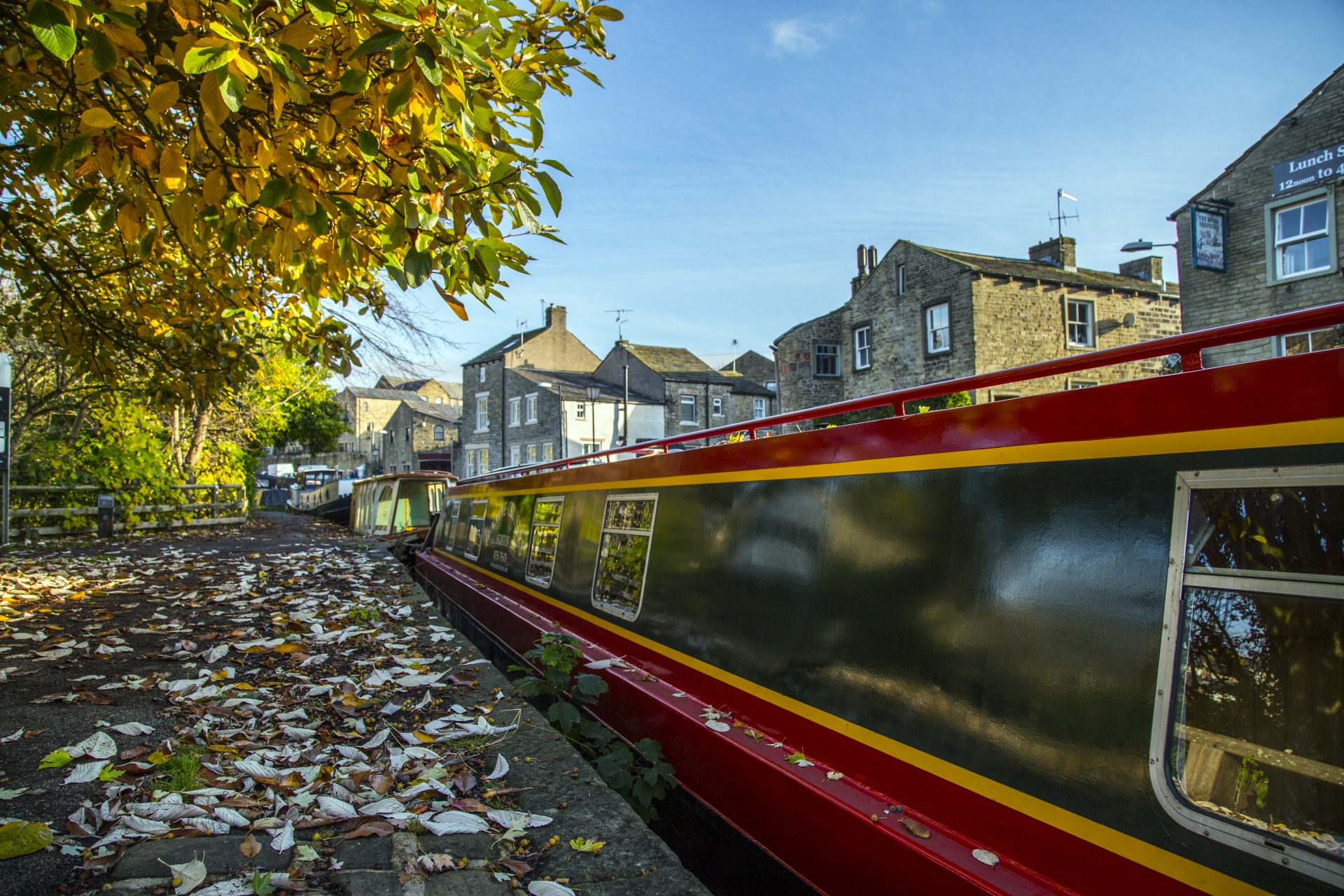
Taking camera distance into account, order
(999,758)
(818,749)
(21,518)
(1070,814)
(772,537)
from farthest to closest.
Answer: (21,518)
(772,537)
(818,749)
(999,758)
(1070,814)

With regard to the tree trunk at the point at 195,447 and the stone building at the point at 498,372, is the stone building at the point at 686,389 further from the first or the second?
the tree trunk at the point at 195,447

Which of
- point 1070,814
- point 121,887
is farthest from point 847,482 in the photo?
point 121,887

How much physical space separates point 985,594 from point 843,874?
1.09 metres

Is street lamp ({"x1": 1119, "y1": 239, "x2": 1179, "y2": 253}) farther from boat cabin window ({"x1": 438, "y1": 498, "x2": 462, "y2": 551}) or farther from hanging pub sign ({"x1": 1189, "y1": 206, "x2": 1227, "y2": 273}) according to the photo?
boat cabin window ({"x1": 438, "y1": 498, "x2": 462, "y2": 551})

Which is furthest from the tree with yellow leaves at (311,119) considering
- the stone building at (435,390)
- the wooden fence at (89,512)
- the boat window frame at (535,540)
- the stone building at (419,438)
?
the stone building at (435,390)

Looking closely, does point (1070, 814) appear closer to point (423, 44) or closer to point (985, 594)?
point (985, 594)

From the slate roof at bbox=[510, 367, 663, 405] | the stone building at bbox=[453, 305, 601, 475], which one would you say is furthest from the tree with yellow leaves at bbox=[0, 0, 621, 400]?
the stone building at bbox=[453, 305, 601, 475]

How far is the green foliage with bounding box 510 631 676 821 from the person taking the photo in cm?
335

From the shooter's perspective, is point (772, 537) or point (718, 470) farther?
point (718, 470)

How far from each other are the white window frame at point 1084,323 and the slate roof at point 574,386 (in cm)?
1751

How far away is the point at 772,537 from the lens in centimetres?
342

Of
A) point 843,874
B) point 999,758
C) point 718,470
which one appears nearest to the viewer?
point 999,758

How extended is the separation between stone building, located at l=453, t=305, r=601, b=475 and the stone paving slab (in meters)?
36.0

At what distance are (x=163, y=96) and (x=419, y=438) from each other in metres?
50.7
